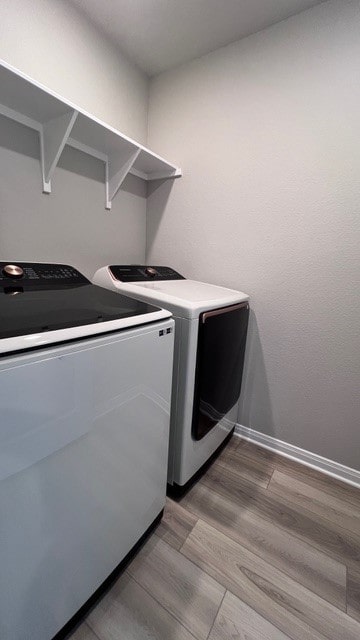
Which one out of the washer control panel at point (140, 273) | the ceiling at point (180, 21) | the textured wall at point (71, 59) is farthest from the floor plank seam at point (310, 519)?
the ceiling at point (180, 21)

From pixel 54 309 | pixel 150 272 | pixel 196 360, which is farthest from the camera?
pixel 150 272

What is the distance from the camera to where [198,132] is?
1778 mm

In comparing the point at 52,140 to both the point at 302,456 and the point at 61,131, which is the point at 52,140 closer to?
the point at 61,131

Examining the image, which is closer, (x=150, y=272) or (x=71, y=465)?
(x=71, y=465)

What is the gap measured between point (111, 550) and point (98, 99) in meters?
2.25

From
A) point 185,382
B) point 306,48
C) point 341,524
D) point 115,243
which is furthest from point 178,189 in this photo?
point 341,524

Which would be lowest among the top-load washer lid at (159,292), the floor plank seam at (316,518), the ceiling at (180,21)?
the floor plank seam at (316,518)

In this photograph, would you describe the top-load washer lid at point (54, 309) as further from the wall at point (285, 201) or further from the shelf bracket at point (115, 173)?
the wall at point (285, 201)

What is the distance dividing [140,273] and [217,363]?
72 centimetres

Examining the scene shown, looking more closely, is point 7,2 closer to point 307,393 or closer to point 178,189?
point 178,189

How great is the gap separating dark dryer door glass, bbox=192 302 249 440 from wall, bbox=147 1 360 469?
229mm

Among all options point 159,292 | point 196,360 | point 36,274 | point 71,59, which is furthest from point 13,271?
point 71,59

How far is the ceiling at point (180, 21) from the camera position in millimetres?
1352

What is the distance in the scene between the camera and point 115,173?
1716 mm
